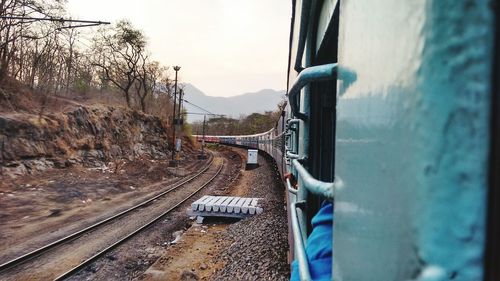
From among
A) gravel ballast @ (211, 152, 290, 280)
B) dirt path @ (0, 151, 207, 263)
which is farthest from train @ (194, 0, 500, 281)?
dirt path @ (0, 151, 207, 263)

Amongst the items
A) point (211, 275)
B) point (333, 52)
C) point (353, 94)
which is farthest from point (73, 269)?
point (353, 94)

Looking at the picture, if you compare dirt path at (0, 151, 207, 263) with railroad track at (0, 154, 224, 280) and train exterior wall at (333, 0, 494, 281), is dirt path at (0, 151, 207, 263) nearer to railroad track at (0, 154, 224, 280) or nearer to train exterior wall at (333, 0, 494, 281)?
railroad track at (0, 154, 224, 280)

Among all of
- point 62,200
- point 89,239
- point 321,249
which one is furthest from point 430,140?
point 62,200

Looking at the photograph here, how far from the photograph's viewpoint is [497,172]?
355 millimetres

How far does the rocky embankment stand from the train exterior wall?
17227mm

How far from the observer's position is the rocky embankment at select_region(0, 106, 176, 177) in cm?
1498

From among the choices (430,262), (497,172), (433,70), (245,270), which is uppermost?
(433,70)

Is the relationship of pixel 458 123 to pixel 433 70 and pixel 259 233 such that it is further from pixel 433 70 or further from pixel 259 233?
pixel 259 233

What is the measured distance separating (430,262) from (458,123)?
0.58ft

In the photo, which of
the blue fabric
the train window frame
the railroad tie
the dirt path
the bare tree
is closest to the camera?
the blue fabric

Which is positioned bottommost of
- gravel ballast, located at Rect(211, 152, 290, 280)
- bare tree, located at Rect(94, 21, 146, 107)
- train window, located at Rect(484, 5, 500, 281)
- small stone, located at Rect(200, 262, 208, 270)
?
small stone, located at Rect(200, 262, 208, 270)

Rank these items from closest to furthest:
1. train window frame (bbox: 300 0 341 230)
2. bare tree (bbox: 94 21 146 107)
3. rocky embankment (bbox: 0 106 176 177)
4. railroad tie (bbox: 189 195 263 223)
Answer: train window frame (bbox: 300 0 341 230) < railroad tie (bbox: 189 195 263 223) < rocky embankment (bbox: 0 106 176 177) < bare tree (bbox: 94 21 146 107)

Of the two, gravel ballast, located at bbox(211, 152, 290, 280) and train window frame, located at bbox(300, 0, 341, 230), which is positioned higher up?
train window frame, located at bbox(300, 0, 341, 230)

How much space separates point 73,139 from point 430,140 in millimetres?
21562
